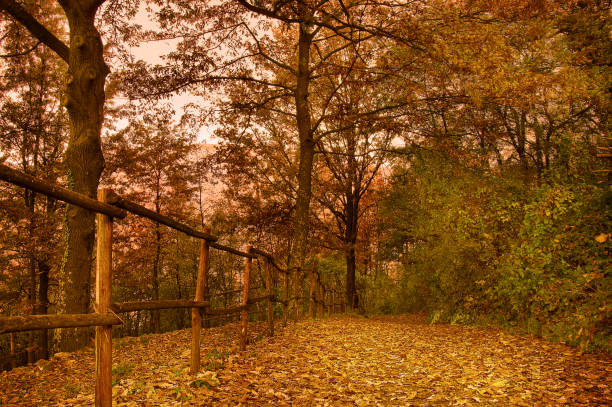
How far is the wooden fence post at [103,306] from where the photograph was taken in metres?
2.82

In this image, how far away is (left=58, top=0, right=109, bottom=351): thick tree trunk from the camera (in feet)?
24.2

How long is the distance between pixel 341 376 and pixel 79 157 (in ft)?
20.8

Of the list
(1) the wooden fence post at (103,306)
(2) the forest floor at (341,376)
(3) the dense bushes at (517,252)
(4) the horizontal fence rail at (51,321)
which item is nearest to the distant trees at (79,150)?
(2) the forest floor at (341,376)

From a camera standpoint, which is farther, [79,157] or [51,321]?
[79,157]

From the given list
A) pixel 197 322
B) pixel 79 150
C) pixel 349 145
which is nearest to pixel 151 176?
pixel 349 145

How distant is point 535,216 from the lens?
24.4 feet

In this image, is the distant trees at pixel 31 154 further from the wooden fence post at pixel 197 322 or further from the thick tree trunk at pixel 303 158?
the wooden fence post at pixel 197 322

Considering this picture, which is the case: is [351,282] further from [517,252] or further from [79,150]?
[79,150]

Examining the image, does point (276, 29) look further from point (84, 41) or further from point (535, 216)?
point (535, 216)

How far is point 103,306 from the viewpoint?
9.51ft

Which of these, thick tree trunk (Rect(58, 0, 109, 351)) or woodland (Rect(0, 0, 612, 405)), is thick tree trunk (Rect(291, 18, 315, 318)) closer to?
woodland (Rect(0, 0, 612, 405))

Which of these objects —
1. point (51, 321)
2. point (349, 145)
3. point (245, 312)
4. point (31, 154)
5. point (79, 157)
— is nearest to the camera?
point (51, 321)

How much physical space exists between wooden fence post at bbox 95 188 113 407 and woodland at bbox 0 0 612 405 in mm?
1947

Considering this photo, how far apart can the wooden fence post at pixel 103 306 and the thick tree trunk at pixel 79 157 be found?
504 cm
